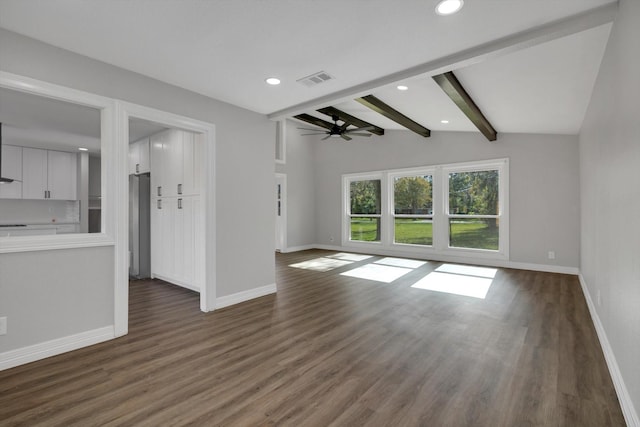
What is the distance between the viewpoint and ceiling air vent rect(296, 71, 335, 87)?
9.66ft

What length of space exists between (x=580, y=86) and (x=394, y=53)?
84.8 inches

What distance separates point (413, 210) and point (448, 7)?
568cm

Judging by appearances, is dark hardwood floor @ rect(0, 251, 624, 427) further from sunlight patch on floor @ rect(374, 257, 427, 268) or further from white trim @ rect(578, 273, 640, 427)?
sunlight patch on floor @ rect(374, 257, 427, 268)

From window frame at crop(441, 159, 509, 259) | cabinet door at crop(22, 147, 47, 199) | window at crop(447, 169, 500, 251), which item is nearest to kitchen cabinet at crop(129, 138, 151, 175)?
cabinet door at crop(22, 147, 47, 199)

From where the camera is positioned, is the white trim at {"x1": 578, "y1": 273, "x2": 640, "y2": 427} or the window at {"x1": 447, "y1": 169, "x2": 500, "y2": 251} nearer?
the white trim at {"x1": 578, "y1": 273, "x2": 640, "y2": 427}

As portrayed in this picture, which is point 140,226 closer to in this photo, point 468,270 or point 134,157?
point 134,157

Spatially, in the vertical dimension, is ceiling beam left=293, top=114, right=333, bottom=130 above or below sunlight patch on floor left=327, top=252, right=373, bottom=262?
above

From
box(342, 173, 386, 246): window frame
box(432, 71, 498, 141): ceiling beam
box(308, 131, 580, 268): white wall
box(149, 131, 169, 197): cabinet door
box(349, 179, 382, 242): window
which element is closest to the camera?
box(432, 71, 498, 141): ceiling beam

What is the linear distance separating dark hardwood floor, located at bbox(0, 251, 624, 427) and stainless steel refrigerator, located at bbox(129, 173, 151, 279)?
62.2 inches

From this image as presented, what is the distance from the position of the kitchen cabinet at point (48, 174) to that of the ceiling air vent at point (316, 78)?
19.8 ft

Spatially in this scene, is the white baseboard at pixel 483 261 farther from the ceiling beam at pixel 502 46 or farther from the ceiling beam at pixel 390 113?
the ceiling beam at pixel 502 46

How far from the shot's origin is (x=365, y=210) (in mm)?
8125

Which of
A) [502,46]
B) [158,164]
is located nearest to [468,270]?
[502,46]

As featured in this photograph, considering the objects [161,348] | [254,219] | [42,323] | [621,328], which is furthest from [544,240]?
[42,323]
